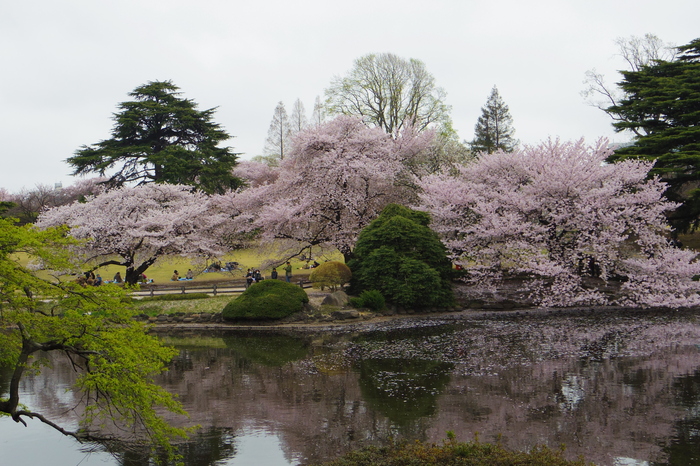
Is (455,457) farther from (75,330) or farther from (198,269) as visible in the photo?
(198,269)

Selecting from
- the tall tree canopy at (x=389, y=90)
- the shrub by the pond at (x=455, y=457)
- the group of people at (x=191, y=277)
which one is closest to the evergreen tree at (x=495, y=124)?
the tall tree canopy at (x=389, y=90)

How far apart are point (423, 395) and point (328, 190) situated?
23019 mm

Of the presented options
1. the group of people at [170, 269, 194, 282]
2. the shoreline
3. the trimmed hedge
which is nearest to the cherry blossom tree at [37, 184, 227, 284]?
the trimmed hedge

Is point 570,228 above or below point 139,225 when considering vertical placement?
below

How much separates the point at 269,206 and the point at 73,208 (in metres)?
12.6

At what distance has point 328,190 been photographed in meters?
37.4

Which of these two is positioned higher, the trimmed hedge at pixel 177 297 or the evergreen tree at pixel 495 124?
the evergreen tree at pixel 495 124

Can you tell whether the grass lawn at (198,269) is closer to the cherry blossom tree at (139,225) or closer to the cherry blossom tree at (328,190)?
the cherry blossom tree at (139,225)

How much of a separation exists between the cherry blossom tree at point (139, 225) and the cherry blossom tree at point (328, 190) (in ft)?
10.5

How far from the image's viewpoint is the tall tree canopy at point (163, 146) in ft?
152

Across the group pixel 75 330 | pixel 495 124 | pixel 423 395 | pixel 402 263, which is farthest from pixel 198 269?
pixel 495 124

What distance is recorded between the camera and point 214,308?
31.7 m

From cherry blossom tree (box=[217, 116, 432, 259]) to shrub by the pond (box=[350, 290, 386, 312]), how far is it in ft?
22.4

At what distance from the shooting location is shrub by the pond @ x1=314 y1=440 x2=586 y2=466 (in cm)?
980
